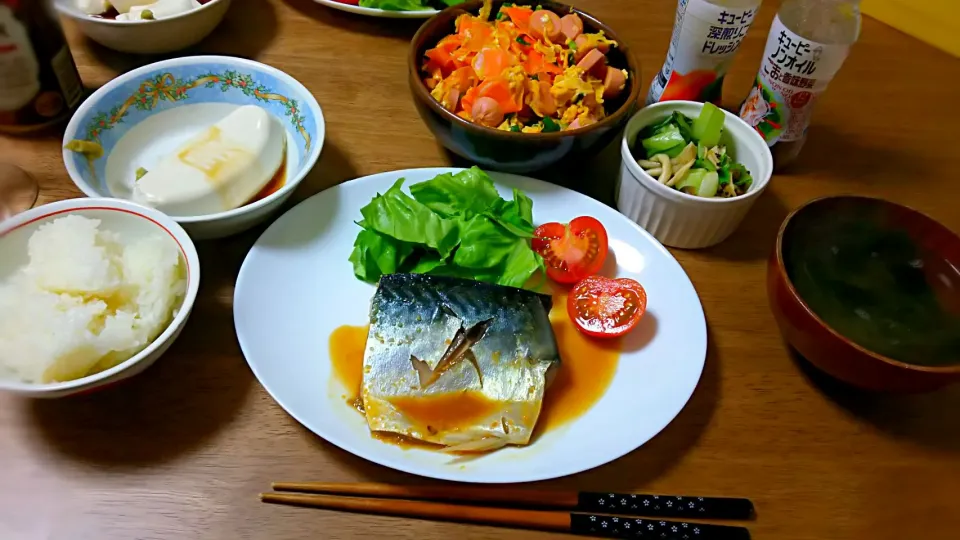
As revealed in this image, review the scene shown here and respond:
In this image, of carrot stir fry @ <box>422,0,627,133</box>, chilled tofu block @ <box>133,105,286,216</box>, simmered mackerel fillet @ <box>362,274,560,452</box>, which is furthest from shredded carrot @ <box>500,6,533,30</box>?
simmered mackerel fillet @ <box>362,274,560,452</box>

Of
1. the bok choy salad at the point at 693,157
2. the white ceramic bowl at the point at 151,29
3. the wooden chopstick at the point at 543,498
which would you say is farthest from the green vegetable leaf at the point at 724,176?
the white ceramic bowl at the point at 151,29

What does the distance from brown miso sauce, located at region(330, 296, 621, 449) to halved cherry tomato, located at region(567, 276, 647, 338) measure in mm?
26

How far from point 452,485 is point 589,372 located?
1.05 feet

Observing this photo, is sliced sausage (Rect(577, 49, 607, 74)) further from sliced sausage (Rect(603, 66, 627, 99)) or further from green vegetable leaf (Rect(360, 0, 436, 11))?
green vegetable leaf (Rect(360, 0, 436, 11))

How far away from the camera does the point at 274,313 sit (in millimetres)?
1174

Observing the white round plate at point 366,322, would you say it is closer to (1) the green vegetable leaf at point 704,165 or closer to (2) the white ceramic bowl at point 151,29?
(1) the green vegetable leaf at point 704,165

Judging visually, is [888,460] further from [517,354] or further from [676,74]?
[676,74]

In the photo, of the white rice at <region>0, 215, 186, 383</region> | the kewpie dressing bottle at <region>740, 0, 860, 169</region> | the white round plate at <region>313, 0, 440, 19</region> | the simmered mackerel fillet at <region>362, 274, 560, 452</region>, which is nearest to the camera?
the white rice at <region>0, 215, 186, 383</region>

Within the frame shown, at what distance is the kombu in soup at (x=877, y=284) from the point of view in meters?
1.11

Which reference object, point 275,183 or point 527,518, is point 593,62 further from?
point 527,518

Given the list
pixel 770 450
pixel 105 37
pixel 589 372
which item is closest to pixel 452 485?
pixel 589 372

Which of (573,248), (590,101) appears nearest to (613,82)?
(590,101)

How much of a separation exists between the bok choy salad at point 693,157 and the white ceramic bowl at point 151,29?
1.08m

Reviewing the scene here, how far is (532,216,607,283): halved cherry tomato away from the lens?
4.19ft
